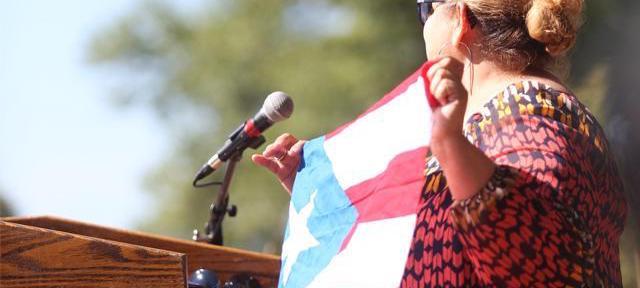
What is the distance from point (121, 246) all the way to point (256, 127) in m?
1.22

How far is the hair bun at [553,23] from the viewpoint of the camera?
7.84 ft

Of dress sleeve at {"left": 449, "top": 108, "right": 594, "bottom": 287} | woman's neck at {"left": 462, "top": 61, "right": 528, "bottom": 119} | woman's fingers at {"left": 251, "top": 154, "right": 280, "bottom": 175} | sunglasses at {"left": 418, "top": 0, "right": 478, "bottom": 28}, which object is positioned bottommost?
dress sleeve at {"left": 449, "top": 108, "right": 594, "bottom": 287}

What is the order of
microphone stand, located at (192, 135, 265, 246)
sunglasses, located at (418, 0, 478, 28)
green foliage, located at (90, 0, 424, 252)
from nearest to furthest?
1. sunglasses, located at (418, 0, 478, 28)
2. microphone stand, located at (192, 135, 265, 246)
3. green foliage, located at (90, 0, 424, 252)

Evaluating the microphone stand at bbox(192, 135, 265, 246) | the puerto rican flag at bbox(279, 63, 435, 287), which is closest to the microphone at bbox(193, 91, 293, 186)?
the microphone stand at bbox(192, 135, 265, 246)

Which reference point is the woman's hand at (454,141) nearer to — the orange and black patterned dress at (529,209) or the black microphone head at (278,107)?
the orange and black patterned dress at (529,209)

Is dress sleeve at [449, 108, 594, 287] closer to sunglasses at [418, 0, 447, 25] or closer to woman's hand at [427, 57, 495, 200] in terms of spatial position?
woman's hand at [427, 57, 495, 200]

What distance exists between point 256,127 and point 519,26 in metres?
1.13

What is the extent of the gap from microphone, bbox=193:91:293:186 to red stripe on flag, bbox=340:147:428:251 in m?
0.90

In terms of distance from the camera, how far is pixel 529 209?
200cm

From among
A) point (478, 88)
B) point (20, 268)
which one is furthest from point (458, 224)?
point (20, 268)

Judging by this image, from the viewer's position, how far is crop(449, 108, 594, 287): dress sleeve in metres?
1.97

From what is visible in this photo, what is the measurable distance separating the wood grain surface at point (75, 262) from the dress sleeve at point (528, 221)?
2.10 feet

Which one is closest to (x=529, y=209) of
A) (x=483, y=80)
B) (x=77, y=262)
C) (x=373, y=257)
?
(x=373, y=257)

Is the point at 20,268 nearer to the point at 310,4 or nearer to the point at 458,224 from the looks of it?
the point at 458,224
